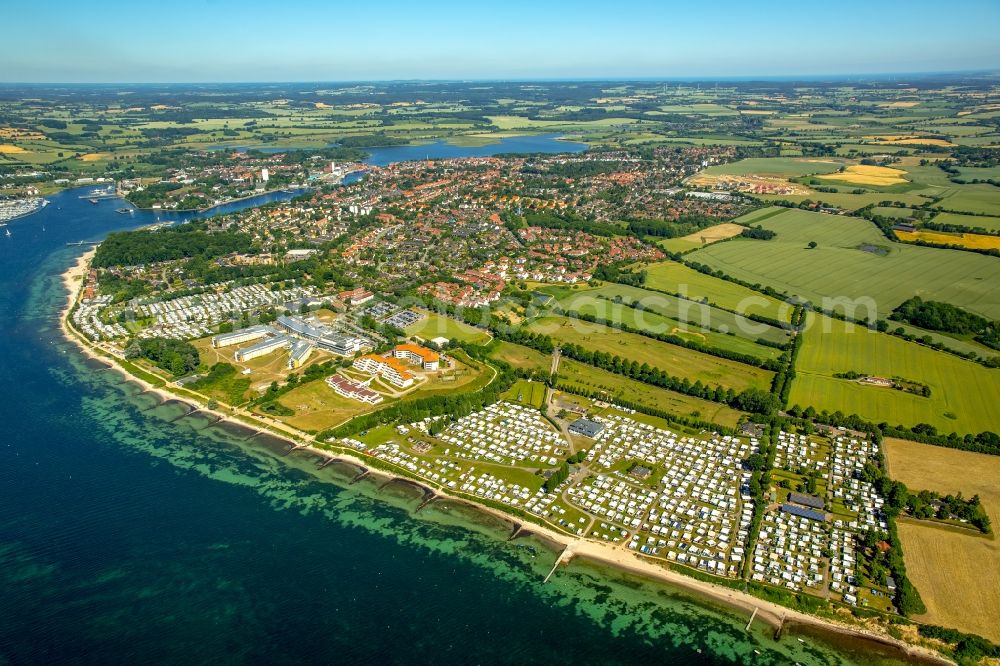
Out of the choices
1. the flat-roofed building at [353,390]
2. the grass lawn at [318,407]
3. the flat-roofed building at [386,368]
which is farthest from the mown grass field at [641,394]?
the grass lawn at [318,407]

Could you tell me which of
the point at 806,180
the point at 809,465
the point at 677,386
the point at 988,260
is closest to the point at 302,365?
the point at 677,386

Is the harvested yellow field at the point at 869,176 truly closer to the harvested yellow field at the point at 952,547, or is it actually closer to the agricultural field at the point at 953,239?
the agricultural field at the point at 953,239

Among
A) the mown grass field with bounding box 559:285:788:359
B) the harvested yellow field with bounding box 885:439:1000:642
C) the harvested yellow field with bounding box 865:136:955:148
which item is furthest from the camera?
the harvested yellow field with bounding box 865:136:955:148

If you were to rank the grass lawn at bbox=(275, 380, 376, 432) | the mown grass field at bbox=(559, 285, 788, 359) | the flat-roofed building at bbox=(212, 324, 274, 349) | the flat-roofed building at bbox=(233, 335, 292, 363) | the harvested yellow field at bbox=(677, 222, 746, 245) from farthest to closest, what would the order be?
the harvested yellow field at bbox=(677, 222, 746, 245), the mown grass field at bbox=(559, 285, 788, 359), the flat-roofed building at bbox=(212, 324, 274, 349), the flat-roofed building at bbox=(233, 335, 292, 363), the grass lawn at bbox=(275, 380, 376, 432)

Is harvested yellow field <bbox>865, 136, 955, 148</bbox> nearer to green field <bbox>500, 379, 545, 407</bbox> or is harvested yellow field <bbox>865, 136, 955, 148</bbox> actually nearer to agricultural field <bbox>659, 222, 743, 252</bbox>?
agricultural field <bbox>659, 222, 743, 252</bbox>

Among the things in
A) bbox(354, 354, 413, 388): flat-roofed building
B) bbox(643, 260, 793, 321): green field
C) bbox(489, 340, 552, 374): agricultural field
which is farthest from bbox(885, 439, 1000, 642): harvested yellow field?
bbox(354, 354, 413, 388): flat-roofed building

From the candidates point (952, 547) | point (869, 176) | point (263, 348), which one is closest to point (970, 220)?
point (869, 176)

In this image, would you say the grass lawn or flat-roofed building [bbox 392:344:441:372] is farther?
flat-roofed building [bbox 392:344:441:372]

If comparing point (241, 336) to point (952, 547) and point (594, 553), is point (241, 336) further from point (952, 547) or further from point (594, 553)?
point (952, 547)
